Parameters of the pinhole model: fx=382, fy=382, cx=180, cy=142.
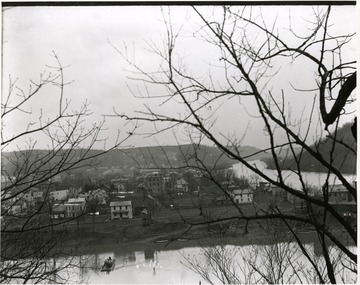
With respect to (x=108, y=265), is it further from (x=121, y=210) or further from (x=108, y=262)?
(x=121, y=210)

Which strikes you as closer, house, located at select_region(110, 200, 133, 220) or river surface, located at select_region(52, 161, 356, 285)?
river surface, located at select_region(52, 161, 356, 285)

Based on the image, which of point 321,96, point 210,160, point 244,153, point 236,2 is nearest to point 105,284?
point 210,160

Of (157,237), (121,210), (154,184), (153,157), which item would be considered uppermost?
(153,157)

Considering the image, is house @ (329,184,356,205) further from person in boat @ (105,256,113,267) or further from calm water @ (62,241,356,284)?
person in boat @ (105,256,113,267)

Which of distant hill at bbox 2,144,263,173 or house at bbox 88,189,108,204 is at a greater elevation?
distant hill at bbox 2,144,263,173

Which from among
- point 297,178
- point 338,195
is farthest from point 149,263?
point 338,195

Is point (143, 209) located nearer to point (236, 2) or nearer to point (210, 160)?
point (210, 160)

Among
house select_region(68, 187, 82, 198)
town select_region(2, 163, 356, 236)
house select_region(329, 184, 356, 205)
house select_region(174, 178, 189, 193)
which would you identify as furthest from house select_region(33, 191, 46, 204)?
house select_region(329, 184, 356, 205)
